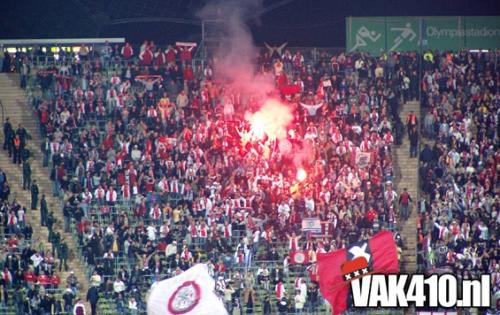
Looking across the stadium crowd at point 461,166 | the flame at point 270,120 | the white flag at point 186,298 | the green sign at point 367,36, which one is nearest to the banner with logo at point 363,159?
the stadium crowd at point 461,166

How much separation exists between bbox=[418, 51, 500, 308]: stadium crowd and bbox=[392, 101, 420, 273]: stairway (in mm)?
353

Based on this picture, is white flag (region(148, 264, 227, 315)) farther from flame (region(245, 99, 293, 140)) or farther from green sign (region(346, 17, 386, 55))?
green sign (region(346, 17, 386, 55))

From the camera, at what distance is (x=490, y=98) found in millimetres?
51656

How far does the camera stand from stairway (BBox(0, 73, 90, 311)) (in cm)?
4644

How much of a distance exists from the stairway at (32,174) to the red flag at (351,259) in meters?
8.04

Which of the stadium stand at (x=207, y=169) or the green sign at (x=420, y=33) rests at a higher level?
the green sign at (x=420, y=33)

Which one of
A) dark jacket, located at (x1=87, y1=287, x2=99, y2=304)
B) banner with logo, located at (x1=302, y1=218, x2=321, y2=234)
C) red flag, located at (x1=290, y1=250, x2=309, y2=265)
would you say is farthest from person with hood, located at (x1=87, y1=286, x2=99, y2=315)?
banner with logo, located at (x1=302, y1=218, x2=321, y2=234)

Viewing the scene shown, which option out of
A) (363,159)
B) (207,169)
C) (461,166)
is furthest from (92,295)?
(461,166)

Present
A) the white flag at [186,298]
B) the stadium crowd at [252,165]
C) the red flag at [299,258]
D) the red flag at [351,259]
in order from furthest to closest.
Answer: the stadium crowd at [252,165], the red flag at [299,258], the red flag at [351,259], the white flag at [186,298]

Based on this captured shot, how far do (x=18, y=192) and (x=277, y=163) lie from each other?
7.82m

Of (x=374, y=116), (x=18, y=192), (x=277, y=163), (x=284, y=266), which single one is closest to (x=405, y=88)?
(x=374, y=116)

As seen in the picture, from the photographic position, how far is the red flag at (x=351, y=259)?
134 ft

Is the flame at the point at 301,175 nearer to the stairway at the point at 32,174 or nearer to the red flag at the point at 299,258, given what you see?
the red flag at the point at 299,258

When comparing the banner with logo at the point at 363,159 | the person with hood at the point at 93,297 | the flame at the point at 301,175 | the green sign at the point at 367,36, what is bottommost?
the person with hood at the point at 93,297
